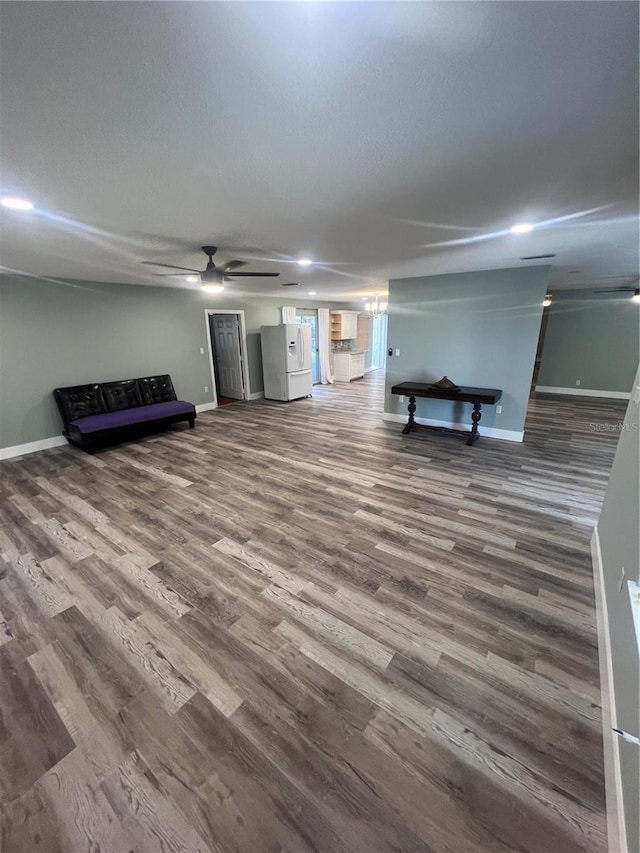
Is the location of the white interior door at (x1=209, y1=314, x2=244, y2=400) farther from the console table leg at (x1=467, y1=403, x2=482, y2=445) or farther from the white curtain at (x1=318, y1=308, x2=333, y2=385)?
the console table leg at (x1=467, y1=403, x2=482, y2=445)

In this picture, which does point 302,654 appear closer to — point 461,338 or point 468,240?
point 468,240

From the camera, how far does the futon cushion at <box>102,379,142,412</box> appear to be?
5.09m

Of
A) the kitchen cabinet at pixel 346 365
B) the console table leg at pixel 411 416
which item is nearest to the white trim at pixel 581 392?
the console table leg at pixel 411 416

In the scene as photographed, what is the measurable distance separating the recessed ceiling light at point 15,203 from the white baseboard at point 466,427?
5.12 m

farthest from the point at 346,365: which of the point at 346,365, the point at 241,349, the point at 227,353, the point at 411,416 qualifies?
the point at 411,416

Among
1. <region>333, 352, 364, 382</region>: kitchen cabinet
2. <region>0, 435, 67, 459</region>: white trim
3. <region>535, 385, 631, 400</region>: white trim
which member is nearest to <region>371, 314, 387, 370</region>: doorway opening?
<region>333, 352, 364, 382</region>: kitchen cabinet

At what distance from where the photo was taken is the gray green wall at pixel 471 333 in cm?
442

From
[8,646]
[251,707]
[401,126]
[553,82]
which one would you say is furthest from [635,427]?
[8,646]

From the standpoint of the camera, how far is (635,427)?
6.80ft

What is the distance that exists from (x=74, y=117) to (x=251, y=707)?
2.58 m

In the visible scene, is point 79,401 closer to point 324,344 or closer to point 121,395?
point 121,395

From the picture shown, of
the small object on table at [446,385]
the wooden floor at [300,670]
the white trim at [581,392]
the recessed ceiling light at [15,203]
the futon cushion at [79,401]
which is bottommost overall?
the wooden floor at [300,670]

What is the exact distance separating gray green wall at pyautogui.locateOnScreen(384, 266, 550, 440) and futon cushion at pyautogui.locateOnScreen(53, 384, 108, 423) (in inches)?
189

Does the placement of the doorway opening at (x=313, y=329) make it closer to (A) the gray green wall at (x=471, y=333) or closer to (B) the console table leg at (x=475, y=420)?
(A) the gray green wall at (x=471, y=333)
